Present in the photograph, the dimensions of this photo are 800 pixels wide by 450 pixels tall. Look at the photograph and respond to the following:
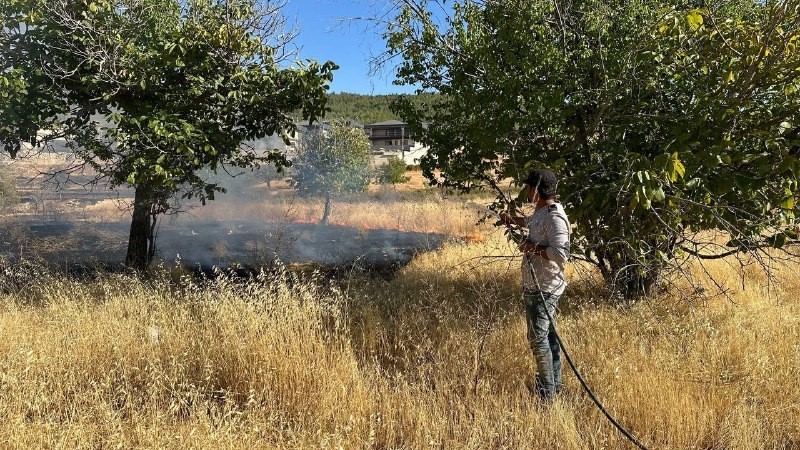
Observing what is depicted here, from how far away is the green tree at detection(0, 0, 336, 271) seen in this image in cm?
500

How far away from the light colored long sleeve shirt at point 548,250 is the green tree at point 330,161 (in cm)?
1541

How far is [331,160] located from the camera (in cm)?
1878

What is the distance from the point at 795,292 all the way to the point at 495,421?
454 cm

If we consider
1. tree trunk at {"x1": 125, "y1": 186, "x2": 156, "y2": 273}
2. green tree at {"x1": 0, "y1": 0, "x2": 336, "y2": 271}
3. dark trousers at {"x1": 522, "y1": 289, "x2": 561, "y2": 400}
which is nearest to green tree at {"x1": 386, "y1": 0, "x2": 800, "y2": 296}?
dark trousers at {"x1": 522, "y1": 289, "x2": 561, "y2": 400}

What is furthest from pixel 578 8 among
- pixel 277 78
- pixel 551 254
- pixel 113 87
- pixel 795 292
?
pixel 113 87

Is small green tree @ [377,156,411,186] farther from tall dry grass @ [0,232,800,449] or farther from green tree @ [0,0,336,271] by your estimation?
tall dry grass @ [0,232,800,449]

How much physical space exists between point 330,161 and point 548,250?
16198 millimetres

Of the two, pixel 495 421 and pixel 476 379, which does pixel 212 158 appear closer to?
pixel 476 379

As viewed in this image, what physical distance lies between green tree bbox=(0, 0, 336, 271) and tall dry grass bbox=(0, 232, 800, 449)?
1.67 m

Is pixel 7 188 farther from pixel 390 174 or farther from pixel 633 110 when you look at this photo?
pixel 633 110

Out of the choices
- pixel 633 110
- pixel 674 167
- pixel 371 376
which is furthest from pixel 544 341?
pixel 633 110

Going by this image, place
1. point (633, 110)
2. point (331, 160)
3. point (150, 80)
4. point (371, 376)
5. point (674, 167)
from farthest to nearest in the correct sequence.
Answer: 1. point (331, 160)
2. point (150, 80)
3. point (633, 110)
4. point (371, 376)
5. point (674, 167)

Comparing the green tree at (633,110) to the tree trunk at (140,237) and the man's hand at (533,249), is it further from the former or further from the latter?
the tree trunk at (140,237)

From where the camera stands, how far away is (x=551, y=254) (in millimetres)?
3180
